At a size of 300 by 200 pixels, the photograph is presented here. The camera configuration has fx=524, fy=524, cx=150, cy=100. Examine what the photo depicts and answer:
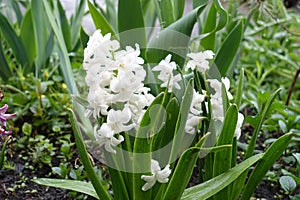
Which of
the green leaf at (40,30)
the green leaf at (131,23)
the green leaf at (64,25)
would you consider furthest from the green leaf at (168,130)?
the green leaf at (64,25)

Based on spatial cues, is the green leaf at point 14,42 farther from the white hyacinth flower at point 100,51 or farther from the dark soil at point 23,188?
the white hyacinth flower at point 100,51

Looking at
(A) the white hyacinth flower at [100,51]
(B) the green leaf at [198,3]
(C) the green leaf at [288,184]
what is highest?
(A) the white hyacinth flower at [100,51]

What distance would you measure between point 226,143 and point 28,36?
98 centimetres

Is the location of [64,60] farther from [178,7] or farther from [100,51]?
[100,51]

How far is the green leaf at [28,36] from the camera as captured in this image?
1691mm

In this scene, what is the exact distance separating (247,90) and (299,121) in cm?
51

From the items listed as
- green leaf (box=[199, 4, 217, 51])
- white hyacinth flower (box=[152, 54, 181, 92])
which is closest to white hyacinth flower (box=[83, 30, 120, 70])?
white hyacinth flower (box=[152, 54, 181, 92])

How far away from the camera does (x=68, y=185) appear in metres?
0.99

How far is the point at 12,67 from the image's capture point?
182 centimetres

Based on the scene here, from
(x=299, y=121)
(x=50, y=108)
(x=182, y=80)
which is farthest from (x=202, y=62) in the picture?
(x=50, y=108)

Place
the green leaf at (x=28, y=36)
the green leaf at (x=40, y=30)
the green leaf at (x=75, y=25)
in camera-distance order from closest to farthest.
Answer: the green leaf at (x=40, y=30) < the green leaf at (x=28, y=36) < the green leaf at (x=75, y=25)

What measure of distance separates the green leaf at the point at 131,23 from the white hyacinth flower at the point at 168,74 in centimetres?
21

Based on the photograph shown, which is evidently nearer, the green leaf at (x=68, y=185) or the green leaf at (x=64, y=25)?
the green leaf at (x=68, y=185)

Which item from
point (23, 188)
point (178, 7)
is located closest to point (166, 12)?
point (178, 7)
